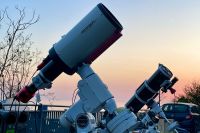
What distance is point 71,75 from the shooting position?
6.50 m

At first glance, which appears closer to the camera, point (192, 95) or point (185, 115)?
point (185, 115)

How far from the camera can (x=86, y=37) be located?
6168 millimetres

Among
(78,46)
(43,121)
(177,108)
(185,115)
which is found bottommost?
(78,46)

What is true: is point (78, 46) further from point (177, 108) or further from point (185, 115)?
point (177, 108)

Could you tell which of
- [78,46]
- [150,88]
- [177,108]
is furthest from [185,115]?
[78,46]

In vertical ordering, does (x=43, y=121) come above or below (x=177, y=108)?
below

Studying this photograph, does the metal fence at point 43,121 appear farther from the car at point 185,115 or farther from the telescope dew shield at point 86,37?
the car at point 185,115

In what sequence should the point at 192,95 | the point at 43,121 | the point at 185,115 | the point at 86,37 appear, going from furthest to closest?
the point at 192,95
the point at 185,115
the point at 43,121
the point at 86,37

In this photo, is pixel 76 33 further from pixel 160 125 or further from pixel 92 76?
pixel 160 125

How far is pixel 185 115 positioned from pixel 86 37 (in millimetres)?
15663

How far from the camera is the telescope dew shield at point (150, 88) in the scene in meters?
9.77

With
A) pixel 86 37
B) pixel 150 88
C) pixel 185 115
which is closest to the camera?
pixel 86 37

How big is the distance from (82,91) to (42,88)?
547mm

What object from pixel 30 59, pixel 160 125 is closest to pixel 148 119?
pixel 160 125
